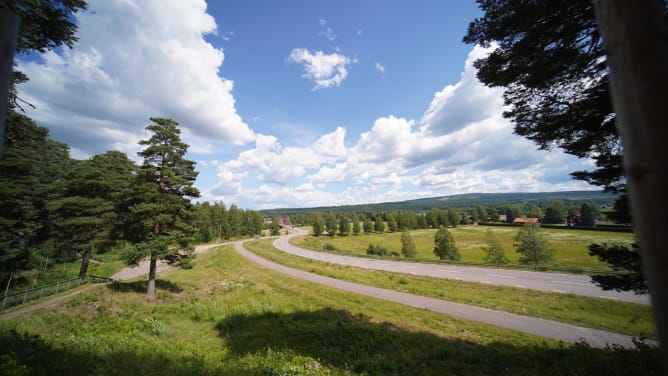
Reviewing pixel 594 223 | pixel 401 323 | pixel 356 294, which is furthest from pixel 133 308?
pixel 594 223

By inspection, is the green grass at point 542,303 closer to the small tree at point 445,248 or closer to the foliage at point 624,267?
the foliage at point 624,267

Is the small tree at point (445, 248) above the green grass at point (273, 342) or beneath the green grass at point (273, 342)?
beneath

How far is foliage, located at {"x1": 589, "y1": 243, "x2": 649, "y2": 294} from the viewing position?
5.79 m

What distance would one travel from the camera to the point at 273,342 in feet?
31.3

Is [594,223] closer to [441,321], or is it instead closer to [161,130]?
[441,321]

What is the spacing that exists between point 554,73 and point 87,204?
3471cm

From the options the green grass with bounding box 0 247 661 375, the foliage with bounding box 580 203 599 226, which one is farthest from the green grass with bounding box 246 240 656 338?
the foliage with bounding box 580 203 599 226

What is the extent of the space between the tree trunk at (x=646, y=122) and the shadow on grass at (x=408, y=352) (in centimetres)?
692

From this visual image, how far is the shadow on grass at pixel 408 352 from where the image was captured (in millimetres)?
6029

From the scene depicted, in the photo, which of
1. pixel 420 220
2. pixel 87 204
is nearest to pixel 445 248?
pixel 87 204

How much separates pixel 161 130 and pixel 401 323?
20327mm

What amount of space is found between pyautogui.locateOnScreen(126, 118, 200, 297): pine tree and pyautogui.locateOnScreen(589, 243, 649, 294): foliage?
70.1 ft

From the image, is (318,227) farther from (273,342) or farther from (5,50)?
(5,50)

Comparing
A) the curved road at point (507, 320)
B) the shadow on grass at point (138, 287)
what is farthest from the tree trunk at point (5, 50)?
the shadow on grass at point (138, 287)
